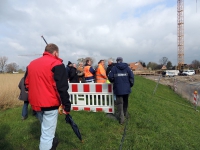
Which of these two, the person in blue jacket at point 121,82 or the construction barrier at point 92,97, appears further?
Answer: the construction barrier at point 92,97

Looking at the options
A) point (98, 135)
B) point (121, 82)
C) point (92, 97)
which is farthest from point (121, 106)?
point (98, 135)

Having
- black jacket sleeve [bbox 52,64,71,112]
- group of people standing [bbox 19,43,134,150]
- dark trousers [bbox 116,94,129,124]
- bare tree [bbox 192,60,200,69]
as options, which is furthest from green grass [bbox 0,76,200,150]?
bare tree [bbox 192,60,200,69]

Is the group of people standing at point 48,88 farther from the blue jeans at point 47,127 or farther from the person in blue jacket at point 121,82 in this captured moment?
the person in blue jacket at point 121,82

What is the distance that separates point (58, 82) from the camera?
3.21 metres

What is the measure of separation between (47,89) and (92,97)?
3688mm

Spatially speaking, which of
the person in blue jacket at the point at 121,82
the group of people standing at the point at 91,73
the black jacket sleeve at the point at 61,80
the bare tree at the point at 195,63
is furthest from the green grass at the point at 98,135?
the bare tree at the point at 195,63

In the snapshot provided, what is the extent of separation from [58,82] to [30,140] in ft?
8.18

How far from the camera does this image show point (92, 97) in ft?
22.5

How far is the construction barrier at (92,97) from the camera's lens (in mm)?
6691

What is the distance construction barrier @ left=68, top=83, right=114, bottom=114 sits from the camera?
6691 millimetres

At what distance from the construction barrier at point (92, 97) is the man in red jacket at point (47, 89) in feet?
10.9

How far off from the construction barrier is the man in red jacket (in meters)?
3.34

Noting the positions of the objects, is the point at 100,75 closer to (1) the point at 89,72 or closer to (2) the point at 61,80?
(1) the point at 89,72

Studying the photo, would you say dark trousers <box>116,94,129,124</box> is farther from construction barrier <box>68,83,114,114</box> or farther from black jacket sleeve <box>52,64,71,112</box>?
black jacket sleeve <box>52,64,71,112</box>
